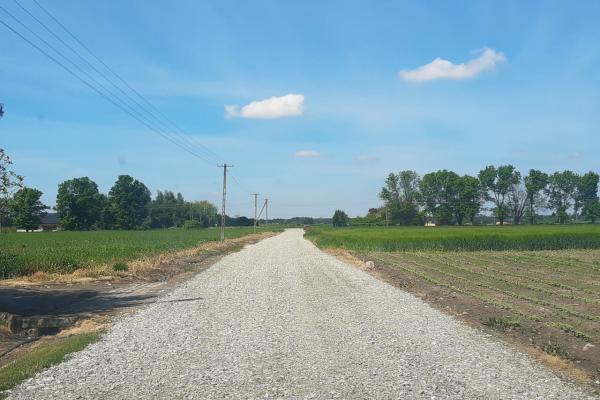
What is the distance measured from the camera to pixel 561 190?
136500 mm

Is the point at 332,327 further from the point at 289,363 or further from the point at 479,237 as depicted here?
the point at 479,237

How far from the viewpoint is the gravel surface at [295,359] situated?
6.90 metres

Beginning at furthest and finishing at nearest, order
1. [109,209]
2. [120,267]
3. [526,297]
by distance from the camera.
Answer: [109,209] → [120,267] → [526,297]

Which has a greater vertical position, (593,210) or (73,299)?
(593,210)

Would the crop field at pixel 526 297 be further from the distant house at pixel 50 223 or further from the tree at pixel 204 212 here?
the tree at pixel 204 212

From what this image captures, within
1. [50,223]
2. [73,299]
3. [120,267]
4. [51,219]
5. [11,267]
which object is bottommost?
[73,299]

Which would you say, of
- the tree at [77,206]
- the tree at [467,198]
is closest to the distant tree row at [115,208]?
the tree at [77,206]

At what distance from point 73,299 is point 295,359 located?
10741 millimetres

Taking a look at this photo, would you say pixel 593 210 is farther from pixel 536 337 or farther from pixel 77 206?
pixel 536 337

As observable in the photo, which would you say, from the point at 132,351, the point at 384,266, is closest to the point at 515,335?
the point at 132,351

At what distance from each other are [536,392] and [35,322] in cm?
1109

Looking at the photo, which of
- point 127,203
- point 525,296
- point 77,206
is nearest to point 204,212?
point 127,203

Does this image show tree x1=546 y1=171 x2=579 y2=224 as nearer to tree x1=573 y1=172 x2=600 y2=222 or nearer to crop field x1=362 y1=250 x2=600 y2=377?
tree x1=573 y1=172 x2=600 y2=222

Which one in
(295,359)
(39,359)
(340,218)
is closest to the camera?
(295,359)
